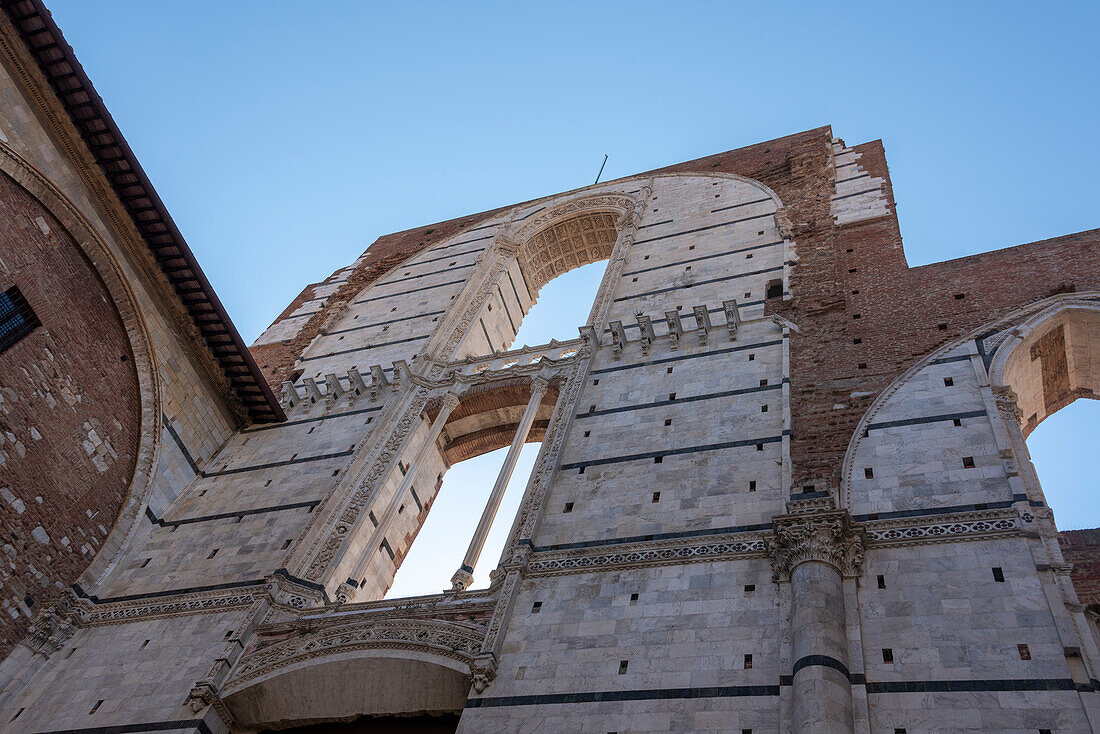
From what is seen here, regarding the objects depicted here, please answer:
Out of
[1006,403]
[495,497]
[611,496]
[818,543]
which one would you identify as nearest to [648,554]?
[611,496]

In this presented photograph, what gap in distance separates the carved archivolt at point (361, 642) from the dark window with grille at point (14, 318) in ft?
18.3

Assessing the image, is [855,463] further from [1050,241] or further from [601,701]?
[1050,241]

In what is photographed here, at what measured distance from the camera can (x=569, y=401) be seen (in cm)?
1327

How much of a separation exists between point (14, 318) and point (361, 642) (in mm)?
6785

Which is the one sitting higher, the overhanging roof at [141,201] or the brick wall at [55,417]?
the overhanging roof at [141,201]

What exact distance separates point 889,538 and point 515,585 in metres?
4.00

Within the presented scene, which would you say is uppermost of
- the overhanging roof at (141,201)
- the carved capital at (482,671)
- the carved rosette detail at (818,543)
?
the overhanging roof at (141,201)

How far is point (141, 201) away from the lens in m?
13.9

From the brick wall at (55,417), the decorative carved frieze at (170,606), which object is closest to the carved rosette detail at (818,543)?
the decorative carved frieze at (170,606)

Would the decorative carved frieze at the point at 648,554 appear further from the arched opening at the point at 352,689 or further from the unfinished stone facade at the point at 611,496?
the arched opening at the point at 352,689

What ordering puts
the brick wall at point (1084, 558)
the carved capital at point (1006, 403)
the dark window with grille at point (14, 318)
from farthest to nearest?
the dark window with grille at point (14, 318) < the carved capital at point (1006, 403) < the brick wall at point (1084, 558)

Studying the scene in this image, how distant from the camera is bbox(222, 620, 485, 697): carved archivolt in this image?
948cm

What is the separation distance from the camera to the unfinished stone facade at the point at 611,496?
7973 mm

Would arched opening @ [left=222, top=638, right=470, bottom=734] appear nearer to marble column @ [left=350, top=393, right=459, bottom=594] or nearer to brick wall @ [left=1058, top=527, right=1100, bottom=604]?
marble column @ [left=350, top=393, right=459, bottom=594]
